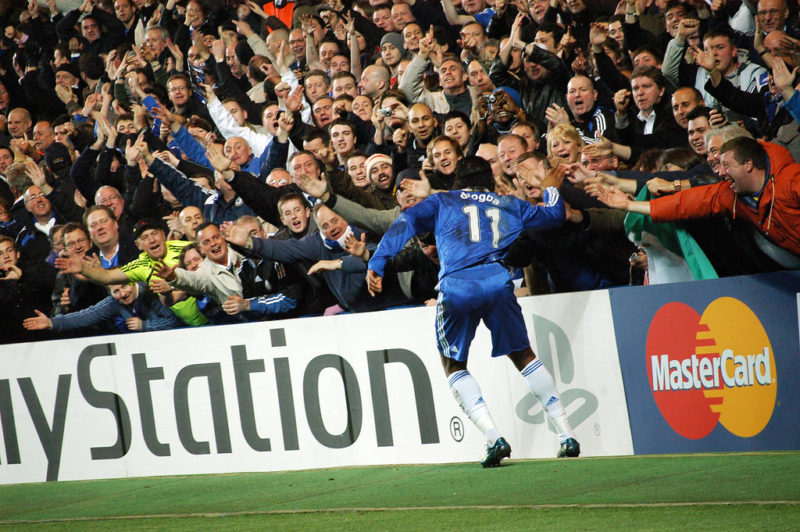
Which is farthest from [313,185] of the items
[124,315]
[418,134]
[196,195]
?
[196,195]

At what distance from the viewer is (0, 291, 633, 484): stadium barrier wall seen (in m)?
6.59

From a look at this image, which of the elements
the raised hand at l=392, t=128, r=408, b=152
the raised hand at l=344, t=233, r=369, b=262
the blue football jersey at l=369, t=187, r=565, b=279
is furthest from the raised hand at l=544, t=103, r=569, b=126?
the raised hand at l=344, t=233, r=369, b=262

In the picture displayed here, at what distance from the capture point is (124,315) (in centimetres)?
901

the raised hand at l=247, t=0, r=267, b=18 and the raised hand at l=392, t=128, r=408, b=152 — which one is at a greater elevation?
the raised hand at l=247, t=0, r=267, b=18

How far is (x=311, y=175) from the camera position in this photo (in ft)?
25.3

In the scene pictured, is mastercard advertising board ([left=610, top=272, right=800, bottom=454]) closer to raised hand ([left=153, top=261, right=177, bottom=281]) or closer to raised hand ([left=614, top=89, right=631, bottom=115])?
raised hand ([left=614, top=89, right=631, bottom=115])

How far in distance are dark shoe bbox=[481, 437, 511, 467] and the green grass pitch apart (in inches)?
2.6

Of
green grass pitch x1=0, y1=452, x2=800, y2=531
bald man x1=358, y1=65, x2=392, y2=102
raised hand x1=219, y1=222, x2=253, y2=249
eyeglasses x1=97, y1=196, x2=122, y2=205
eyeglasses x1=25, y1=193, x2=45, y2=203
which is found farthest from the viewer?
eyeglasses x1=25, y1=193, x2=45, y2=203

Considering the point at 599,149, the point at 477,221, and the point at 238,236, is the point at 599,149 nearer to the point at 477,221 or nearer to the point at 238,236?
the point at 477,221

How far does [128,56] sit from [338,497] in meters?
9.47

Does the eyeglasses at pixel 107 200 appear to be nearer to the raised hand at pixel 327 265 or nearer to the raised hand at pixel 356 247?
the raised hand at pixel 327 265

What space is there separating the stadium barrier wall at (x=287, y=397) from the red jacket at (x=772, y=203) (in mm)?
894

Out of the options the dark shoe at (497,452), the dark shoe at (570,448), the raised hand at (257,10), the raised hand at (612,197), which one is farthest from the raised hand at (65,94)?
the dark shoe at (570,448)

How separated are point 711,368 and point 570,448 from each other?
1025mm
